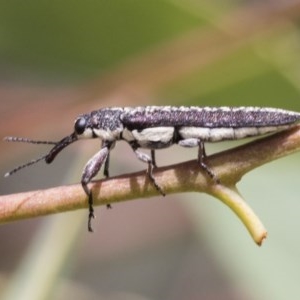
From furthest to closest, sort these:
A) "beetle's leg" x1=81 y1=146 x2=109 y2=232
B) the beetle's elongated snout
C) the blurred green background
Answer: the blurred green background → the beetle's elongated snout → "beetle's leg" x1=81 y1=146 x2=109 y2=232

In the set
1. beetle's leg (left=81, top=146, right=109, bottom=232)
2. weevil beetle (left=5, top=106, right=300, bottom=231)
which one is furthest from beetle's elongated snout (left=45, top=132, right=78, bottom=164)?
beetle's leg (left=81, top=146, right=109, bottom=232)

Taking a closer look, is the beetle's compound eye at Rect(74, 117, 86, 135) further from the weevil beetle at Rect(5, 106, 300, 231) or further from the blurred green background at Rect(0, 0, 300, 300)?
the blurred green background at Rect(0, 0, 300, 300)

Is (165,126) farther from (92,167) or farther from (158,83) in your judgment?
(158,83)

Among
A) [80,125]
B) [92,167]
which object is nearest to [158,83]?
[80,125]

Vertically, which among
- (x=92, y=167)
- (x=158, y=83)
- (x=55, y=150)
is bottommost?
(x=92, y=167)

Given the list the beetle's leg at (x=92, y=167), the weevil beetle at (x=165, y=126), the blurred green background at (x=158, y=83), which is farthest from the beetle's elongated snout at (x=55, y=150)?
the blurred green background at (x=158, y=83)

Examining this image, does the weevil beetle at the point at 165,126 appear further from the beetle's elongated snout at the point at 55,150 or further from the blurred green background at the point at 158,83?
the blurred green background at the point at 158,83
